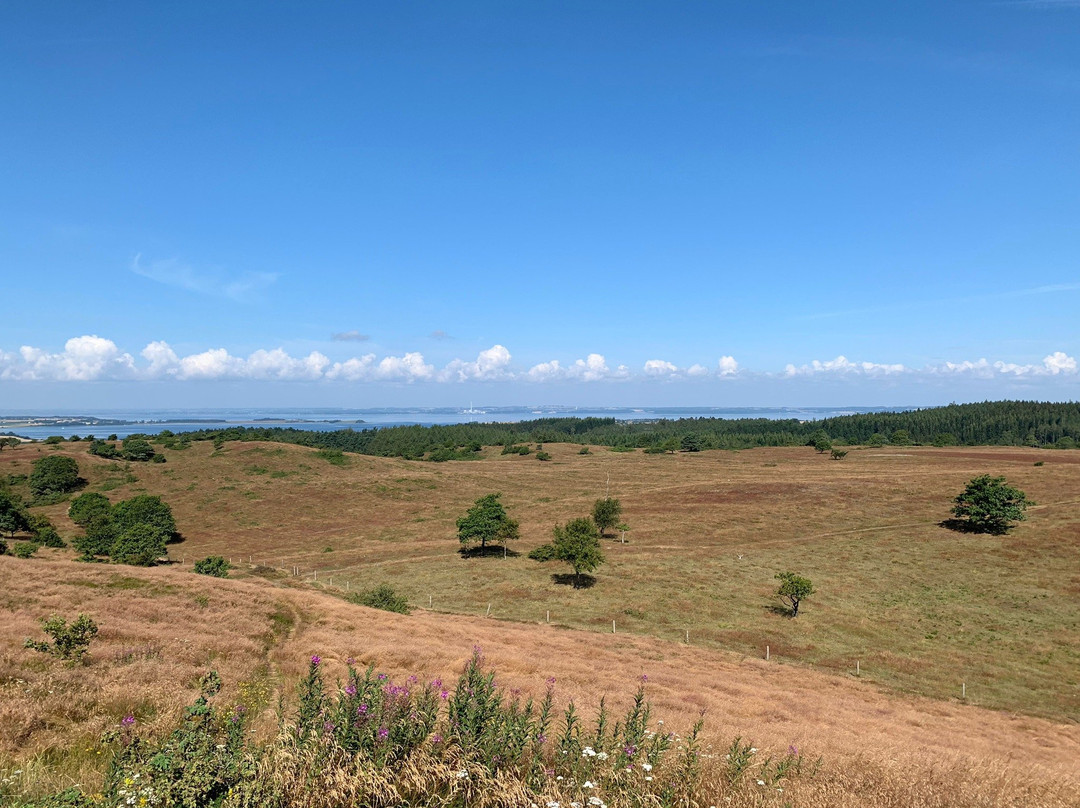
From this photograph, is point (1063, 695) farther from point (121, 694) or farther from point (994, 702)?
point (121, 694)

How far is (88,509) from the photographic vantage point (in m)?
61.9

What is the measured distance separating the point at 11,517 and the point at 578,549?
58.0 meters

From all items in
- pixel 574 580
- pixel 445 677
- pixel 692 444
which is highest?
pixel 445 677

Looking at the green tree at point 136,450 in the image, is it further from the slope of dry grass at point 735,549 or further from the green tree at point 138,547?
the green tree at point 138,547

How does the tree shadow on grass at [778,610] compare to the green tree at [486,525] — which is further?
the green tree at [486,525]

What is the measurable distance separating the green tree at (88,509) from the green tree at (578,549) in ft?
165

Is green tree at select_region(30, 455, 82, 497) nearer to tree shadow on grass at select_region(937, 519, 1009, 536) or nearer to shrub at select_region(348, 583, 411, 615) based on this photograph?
shrub at select_region(348, 583, 411, 615)

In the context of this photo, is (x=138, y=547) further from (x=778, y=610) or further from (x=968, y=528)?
(x=968, y=528)

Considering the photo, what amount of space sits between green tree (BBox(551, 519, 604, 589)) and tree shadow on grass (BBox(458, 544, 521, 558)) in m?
11.0

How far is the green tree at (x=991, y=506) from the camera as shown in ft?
196

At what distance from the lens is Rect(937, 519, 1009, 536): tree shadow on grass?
59.8 metres

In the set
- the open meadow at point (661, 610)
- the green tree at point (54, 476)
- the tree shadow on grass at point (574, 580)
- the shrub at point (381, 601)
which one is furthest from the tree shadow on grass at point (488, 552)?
the green tree at point (54, 476)

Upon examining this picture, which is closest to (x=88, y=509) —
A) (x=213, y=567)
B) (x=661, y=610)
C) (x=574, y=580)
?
(x=213, y=567)

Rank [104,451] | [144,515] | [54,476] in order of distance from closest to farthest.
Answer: [144,515] < [54,476] < [104,451]
